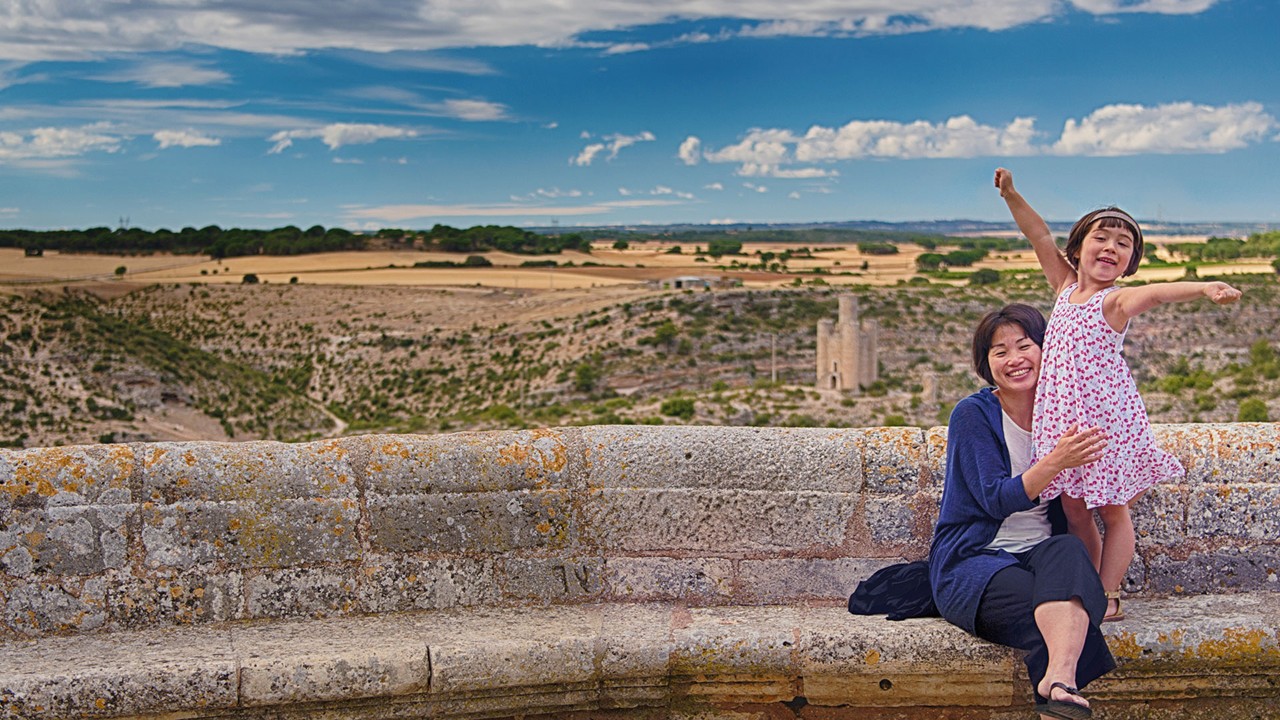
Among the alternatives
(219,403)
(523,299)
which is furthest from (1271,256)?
(219,403)

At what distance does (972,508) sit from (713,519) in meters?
0.84

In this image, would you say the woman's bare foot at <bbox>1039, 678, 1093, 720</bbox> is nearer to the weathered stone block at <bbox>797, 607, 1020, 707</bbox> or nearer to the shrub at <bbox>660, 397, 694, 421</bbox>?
the weathered stone block at <bbox>797, 607, 1020, 707</bbox>

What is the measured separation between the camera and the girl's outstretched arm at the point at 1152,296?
323 cm

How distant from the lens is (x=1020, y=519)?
12.2 feet

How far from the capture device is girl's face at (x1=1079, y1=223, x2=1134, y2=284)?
365 centimetres

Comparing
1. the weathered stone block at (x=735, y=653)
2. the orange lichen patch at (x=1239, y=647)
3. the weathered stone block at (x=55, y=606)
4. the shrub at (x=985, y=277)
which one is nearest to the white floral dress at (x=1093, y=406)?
the orange lichen patch at (x=1239, y=647)

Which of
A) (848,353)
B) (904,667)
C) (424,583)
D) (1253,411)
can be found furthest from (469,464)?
(848,353)

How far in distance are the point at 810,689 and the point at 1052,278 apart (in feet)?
5.10

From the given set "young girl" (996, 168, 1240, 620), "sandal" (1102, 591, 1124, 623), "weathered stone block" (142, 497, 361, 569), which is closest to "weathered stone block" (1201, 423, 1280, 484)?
"young girl" (996, 168, 1240, 620)

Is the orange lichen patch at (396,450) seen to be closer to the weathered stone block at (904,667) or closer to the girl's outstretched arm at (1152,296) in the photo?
the weathered stone block at (904,667)

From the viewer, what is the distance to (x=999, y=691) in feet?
11.6

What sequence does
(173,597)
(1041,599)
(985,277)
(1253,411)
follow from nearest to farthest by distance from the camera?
(1041,599)
(173,597)
(1253,411)
(985,277)

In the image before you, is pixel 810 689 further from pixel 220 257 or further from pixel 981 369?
pixel 220 257

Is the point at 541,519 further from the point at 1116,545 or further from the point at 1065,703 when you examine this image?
the point at 1116,545
